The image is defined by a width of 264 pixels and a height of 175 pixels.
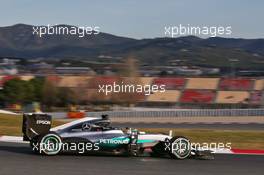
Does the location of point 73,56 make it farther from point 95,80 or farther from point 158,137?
point 158,137

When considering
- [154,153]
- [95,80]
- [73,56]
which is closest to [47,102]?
[95,80]

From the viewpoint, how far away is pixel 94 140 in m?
11.3

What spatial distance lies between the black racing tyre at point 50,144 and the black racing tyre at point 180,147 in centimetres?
253

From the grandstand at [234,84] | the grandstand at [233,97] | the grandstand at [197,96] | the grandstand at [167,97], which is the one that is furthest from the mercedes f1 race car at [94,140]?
the grandstand at [234,84]

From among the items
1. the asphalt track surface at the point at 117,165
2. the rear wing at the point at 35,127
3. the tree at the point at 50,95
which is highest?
the tree at the point at 50,95

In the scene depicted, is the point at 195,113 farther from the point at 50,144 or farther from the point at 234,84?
the point at 50,144

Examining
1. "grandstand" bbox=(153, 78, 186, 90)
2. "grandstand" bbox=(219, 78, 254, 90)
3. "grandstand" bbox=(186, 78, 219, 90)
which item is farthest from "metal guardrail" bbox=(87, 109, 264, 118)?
"grandstand" bbox=(219, 78, 254, 90)

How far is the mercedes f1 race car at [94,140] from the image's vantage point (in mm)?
11180

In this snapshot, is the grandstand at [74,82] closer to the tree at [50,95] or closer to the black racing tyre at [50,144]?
the tree at [50,95]

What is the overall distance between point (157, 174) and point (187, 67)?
7435 cm

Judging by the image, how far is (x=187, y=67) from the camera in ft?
272

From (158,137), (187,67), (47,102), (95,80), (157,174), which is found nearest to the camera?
(157,174)

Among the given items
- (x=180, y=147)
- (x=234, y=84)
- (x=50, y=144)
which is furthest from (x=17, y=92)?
(x=180, y=147)

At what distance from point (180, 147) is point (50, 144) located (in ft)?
9.58
